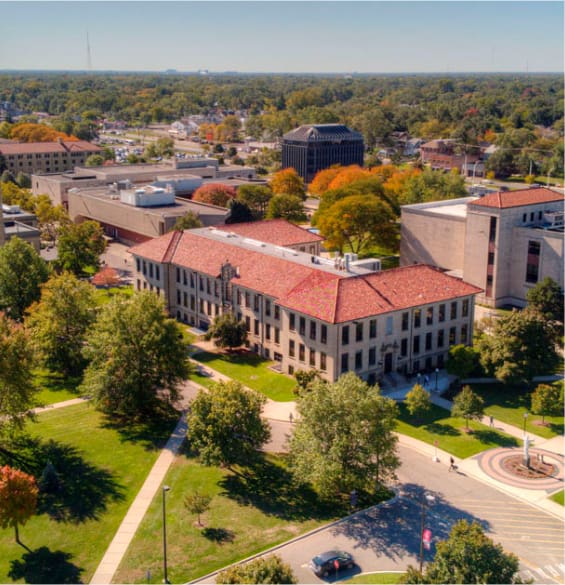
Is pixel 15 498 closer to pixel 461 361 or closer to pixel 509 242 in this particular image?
pixel 461 361

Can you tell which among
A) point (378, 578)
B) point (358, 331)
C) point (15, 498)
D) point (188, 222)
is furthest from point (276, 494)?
point (188, 222)

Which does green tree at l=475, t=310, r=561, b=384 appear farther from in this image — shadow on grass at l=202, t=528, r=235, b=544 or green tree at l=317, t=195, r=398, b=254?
green tree at l=317, t=195, r=398, b=254

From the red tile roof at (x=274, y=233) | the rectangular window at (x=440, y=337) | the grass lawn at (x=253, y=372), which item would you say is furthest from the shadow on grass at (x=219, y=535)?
the red tile roof at (x=274, y=233)

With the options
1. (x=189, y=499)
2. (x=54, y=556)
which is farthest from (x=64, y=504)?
(x=189, y=499)

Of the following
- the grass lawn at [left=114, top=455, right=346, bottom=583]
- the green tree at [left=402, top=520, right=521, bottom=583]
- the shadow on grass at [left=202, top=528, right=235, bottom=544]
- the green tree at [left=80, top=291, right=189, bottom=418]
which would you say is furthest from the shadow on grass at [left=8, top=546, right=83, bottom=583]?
the green tree at [left=402, top=520, right=521, bottom=583]

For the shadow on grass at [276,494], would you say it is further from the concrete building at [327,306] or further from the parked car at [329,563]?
the concrete building at [327,306]

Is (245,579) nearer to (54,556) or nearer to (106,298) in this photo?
(54,556)
